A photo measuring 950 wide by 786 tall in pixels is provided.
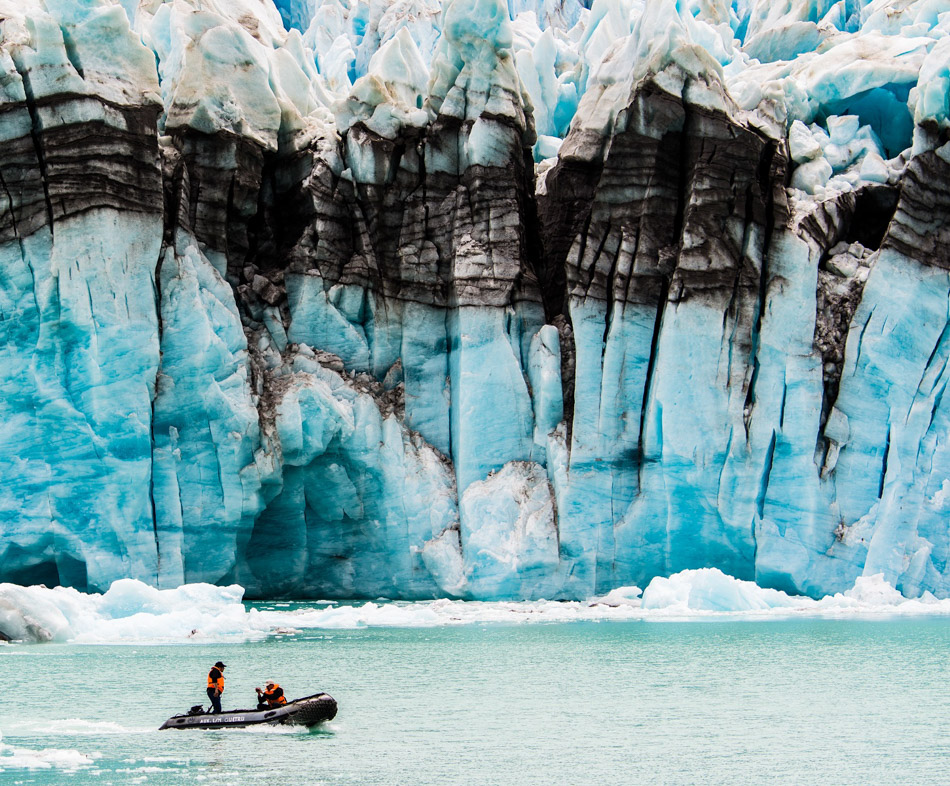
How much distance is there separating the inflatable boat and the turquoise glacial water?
0.38 feet

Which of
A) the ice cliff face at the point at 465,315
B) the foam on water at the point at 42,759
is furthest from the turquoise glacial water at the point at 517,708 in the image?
the ice cliff face at the point at 465,315

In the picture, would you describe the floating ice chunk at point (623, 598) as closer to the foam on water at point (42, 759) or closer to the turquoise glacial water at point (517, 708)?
the turquoise glacial water at point (517, 708)

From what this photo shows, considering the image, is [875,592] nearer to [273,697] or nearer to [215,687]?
[273,697]

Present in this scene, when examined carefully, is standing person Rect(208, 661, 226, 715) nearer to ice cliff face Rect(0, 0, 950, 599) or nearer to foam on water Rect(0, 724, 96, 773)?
foam on water Rect(0, 724, 96, 773)

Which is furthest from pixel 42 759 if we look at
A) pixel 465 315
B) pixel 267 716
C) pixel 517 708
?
pixel 465 315

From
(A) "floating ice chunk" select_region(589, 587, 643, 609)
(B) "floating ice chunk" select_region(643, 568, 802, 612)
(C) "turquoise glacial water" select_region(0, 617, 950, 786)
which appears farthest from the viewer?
(A) "floating ice chunk" select_region(589, 587, 643, 609)

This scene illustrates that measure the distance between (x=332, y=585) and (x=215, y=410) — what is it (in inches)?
184

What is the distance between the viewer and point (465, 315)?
23.8 meters

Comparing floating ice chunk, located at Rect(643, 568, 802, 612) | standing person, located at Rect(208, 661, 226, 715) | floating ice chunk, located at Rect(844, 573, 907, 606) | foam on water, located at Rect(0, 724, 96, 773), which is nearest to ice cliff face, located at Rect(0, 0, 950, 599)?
floating ice chunk, located at Rect(844, 573, 907, 606)

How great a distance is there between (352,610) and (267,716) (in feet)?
29.5

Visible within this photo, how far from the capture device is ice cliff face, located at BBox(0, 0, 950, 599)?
21.2 metres

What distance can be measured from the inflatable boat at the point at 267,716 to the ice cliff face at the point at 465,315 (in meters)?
9.84

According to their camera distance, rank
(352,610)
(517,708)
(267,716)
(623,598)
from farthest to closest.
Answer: (623,598)
(352,610)
(517,708)
(267,716)

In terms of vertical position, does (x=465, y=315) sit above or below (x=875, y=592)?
above
